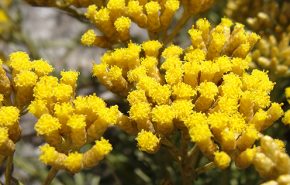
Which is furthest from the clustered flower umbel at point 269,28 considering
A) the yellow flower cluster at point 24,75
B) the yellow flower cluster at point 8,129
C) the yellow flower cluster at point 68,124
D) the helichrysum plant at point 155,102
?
the yellow flower cluster at point 8,129

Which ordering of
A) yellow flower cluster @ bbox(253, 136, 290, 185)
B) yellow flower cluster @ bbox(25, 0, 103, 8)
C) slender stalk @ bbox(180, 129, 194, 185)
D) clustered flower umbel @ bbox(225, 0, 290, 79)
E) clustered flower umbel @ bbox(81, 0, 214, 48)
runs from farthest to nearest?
clustered flower umbel @ bbox(225, 0, 290, 79) < yellow flower cluster @ bbox(25, 0, 103, 8) < clustered flower umbel @ bbox(81, 0, 214, 48) < slender stalk @ bbox(180, 129, 194, 185) < yellow flower cluster @ bbox(253, 136, 290, 185)

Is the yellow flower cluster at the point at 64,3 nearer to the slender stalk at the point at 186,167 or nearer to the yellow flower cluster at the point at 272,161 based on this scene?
the slender stalk at the point at 186,167

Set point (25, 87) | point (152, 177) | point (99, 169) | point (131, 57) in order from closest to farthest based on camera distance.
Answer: point (25, 87) < point (131, 57) < point (152, 177) < point (99, 169)

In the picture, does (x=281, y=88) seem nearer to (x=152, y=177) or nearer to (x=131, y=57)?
(x=152, y=177)

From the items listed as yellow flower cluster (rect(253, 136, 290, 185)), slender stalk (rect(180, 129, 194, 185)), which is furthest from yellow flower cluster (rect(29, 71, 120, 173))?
yellow flower cluster (rect(253, 136, 290, 185))

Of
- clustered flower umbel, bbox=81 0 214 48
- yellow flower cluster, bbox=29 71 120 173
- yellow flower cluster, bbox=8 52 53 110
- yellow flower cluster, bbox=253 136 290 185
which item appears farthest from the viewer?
clustered flower umbel, bbox=81 0 214 48

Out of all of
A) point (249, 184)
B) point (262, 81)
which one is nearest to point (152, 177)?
point (249, 184)

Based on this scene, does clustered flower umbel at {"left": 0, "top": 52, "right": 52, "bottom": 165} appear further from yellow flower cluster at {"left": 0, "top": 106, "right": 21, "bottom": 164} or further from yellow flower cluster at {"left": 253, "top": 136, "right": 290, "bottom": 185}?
yellow flower cluster at {"left": 253, "top": 136, "right": 290, "bottom": 185}
